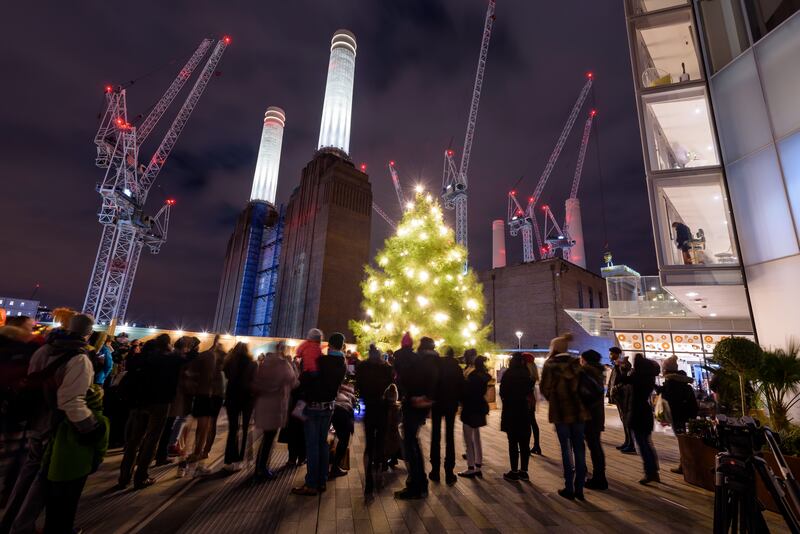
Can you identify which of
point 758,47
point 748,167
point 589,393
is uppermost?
point 758,47

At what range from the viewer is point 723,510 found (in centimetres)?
258

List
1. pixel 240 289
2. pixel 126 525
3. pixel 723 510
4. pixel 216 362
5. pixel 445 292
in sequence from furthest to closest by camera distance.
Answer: pixel 240 289 → pixel 445 292 → pixel 216 362 → pixel 126 525 → pixel 723 510

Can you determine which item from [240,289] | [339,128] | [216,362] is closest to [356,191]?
[339,128]

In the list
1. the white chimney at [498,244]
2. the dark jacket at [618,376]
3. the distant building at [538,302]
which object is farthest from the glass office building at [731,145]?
the white chimney at [498,244]

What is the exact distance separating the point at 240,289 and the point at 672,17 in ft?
211

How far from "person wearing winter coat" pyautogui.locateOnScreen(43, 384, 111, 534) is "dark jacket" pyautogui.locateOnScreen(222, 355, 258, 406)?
109 inches

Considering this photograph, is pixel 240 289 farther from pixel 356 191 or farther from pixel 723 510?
pixel 723 510

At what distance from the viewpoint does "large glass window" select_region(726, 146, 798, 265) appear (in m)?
7.48

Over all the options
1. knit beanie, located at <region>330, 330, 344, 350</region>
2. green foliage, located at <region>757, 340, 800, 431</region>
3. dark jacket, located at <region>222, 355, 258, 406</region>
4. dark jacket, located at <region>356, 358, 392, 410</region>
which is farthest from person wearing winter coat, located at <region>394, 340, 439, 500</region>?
green foliage, located at <region>757, 340, 800, 431</region>

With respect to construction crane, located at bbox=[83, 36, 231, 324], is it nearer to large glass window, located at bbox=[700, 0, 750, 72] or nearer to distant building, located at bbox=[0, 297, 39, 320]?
large glass window, located at bbox=[700, 0, 750, 72]

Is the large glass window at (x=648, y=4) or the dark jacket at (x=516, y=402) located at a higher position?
the large glass window at (x=648, y=4)

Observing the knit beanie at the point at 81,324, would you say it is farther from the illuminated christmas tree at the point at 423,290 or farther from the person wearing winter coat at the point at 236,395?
the illuminated christmas tree at the point at 423,290

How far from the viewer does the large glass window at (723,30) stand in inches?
357

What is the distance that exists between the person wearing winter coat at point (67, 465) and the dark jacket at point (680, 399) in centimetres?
803
